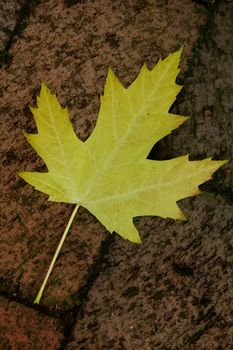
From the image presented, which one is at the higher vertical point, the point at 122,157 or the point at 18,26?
the point at 18,26

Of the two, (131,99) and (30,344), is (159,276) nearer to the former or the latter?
(30,344)

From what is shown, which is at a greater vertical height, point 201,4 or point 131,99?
point 201,4

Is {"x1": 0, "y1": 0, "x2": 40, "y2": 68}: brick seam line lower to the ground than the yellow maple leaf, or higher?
higher

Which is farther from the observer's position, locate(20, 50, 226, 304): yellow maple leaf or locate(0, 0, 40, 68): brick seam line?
locate(0, 0, 40, 68): brick seam line

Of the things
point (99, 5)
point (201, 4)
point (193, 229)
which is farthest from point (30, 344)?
point (201, 4)

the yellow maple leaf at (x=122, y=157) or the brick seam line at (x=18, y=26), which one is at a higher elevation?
the brick seam line at (x=18, y=26)

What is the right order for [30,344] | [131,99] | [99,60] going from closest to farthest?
[131,99], [30,344], [99,60]

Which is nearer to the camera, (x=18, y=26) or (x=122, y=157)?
(x=122, y=157)

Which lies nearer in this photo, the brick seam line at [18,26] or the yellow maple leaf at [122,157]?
the yellow maple leaf at [122,157]
